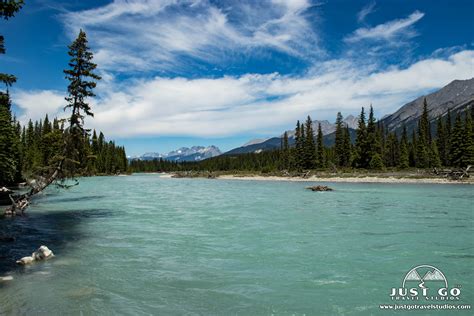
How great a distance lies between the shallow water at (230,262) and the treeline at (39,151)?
5.55 m

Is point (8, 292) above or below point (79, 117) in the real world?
below

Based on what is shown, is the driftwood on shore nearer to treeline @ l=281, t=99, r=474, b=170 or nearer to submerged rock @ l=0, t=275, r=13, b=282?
treeline @ l=281, t=99, r=474, b=170

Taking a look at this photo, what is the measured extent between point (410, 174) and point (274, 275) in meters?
68.6

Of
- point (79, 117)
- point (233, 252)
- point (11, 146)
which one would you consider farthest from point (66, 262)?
point (11, 146)

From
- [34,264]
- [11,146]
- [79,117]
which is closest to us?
[34,264]

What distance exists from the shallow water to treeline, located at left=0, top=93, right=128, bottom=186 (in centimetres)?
555

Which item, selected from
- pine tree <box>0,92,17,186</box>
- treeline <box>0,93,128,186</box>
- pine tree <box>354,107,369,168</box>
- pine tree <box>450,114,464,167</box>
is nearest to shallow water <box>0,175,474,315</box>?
treeline <box>0,93,128,186</box>

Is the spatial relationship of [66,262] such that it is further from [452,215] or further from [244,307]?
[452,215]

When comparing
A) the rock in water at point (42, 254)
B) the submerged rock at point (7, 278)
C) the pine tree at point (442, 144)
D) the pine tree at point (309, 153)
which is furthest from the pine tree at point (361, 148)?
the submerged rock at point (7, 278)

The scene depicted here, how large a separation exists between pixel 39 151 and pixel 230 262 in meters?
114

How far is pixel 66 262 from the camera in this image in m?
13.7

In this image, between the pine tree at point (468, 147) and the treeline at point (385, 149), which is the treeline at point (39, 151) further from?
the pine tree at point (468, 147)

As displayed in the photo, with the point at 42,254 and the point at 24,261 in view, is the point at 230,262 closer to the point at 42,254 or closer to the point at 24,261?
the point at 42,254

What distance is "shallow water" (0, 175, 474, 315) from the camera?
31.2 feet
